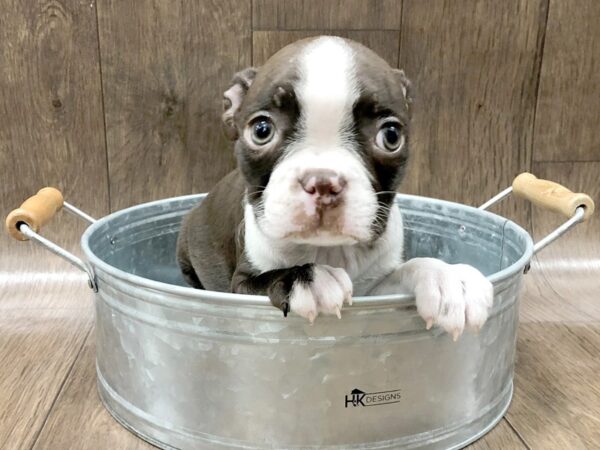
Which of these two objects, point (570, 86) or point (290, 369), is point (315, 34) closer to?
point (570, 86)

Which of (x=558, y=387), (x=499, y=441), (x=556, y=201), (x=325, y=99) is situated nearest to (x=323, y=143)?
(x=325, y=99)

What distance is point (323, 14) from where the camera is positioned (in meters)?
2.28

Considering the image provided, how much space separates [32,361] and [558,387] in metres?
1.35

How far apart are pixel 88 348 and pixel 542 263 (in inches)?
60.0

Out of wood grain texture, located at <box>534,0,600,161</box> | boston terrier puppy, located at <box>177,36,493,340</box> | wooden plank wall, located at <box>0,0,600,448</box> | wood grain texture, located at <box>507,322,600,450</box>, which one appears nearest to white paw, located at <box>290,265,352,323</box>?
boston terrier puppy, located at <box>177,36,493,340</box>

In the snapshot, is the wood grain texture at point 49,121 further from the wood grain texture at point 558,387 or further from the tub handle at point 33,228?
the wood grain texture at point 558,387

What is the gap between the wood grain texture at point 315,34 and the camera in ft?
7.47

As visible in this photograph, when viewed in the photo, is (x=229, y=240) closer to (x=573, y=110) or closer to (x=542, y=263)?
(x=542, y=263)

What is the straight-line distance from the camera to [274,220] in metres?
1.28

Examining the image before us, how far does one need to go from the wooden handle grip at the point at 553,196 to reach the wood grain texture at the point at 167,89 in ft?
3.22

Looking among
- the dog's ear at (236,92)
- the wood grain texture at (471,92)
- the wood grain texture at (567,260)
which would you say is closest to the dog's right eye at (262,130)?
the dog's ear at (236,92)

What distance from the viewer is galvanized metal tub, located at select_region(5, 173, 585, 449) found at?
1.29 meters

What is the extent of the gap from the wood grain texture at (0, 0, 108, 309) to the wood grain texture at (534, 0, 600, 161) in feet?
4.93

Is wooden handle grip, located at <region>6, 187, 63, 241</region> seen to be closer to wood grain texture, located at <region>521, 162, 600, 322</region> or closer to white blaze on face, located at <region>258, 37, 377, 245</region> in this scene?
white blaze on face, located at <region>258, 37, 377, 245</region>
